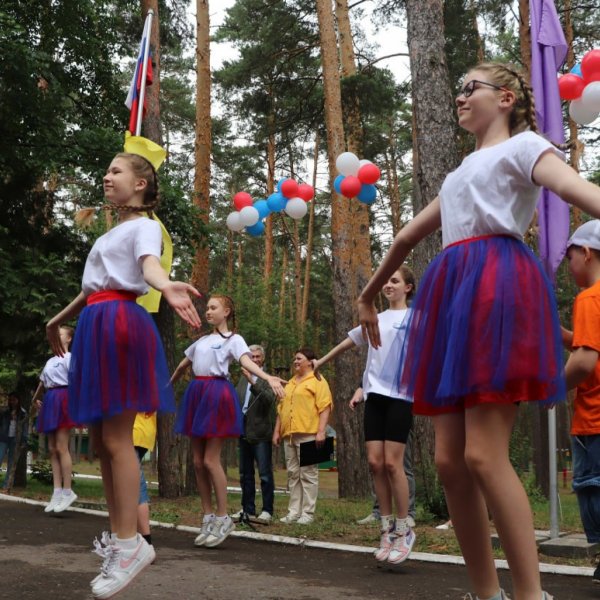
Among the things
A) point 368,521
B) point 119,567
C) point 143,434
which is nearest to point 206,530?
point 143,434

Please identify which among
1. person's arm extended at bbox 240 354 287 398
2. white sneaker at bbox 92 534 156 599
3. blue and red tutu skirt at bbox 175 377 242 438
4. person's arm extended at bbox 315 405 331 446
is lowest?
white sneaker at bbox 92 534 156 599

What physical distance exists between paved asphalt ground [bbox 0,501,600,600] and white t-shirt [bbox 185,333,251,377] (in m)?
1.49

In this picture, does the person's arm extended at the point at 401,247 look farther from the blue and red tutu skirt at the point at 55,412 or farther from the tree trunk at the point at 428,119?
the blue and red tutu skirt at the point at 55,412

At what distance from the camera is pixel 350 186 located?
488 inches

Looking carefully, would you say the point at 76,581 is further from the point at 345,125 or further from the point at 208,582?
the point at 345,125

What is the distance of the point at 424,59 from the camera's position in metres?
9.26

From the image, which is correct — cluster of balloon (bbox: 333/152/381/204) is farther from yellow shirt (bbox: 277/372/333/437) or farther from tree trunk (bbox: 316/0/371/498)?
yellow shirt (bbox: 277/372/333/437)

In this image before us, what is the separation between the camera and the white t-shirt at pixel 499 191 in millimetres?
2896

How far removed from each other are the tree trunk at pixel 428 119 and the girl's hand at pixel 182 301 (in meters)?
5.84

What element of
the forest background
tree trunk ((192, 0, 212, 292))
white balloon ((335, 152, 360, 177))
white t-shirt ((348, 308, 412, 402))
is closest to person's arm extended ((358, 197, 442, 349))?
white t-shirt ((348, 308, 412, 402))

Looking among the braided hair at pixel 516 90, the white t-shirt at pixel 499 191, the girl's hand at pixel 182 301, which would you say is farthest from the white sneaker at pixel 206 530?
the braided hair at pixel 516 90

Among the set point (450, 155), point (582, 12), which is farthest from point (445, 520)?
point (582, 12)

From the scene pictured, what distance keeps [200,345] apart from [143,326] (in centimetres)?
329

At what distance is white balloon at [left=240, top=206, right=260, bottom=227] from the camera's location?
13.6 metres
